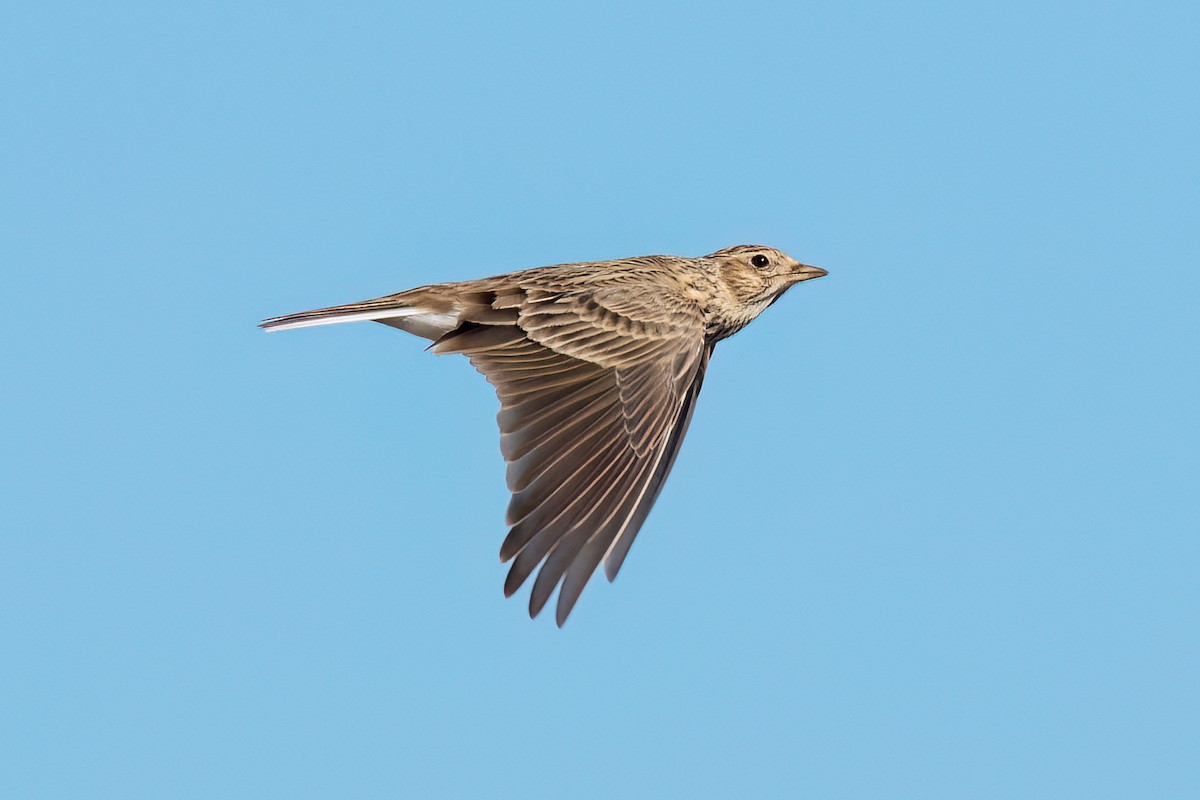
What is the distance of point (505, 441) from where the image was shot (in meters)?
7.93

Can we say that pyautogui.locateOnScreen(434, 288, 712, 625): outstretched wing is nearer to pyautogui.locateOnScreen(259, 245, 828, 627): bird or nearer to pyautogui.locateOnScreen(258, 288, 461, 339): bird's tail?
pyautogui.locateOnScreen(259, 245, 828, 627): bird

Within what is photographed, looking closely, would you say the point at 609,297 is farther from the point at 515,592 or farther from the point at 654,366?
the point at 515,592

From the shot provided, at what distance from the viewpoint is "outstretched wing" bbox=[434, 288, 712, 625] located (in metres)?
7.61

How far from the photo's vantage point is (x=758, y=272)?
10.5 meters

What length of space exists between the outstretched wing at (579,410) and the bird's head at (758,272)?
723 mm

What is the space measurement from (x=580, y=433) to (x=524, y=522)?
0.87m

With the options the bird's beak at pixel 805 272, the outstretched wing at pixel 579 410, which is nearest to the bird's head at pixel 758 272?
the bird's beak at pixel 805 272

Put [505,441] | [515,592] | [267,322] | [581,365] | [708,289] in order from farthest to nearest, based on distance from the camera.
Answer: [708,289]
[267,322]
[581,365]
[505,441]
[515,592]

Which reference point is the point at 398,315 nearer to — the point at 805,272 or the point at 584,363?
the point at 584,363

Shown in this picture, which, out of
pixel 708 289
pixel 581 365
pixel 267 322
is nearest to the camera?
pixel 581 365

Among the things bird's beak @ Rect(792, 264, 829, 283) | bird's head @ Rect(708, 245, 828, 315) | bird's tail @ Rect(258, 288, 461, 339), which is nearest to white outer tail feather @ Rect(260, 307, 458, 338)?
bird's tail @ Rect(258, 288, 461, 339)

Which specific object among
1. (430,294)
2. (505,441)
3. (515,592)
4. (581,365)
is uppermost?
(430,294)

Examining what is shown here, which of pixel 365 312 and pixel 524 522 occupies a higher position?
pixel 365 312

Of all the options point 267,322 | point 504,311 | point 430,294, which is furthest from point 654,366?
point 267,322
